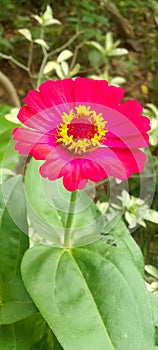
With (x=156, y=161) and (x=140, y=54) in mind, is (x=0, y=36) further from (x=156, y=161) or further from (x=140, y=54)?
(x=156, y=161)

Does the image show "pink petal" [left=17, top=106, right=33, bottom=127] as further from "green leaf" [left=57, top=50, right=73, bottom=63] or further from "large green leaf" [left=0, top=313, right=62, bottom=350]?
"green leaf" [left=57, top=50, right=73, bottom=63]

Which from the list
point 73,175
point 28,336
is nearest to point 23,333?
point 28,336

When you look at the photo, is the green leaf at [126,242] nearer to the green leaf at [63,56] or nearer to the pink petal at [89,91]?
the pink petal at [89,91]

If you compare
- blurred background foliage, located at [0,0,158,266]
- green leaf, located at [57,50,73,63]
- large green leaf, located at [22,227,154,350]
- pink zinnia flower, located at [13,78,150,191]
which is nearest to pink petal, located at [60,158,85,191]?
pink zinnia flower, located at [13,78,150,191]

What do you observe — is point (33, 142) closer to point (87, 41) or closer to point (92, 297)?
point (92, 297)

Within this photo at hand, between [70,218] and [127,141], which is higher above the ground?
[127,141]

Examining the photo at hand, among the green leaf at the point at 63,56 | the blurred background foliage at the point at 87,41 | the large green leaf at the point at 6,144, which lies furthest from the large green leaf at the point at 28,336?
the blurred background foliage at the point at 87,41
